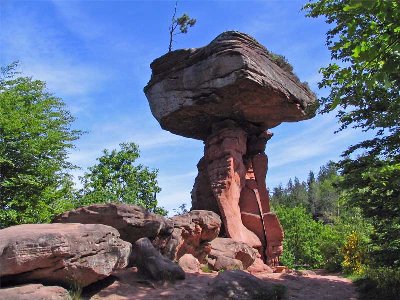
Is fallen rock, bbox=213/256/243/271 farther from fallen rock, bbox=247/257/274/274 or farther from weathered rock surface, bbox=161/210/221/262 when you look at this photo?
fallen rock, bbox=247/257/274/274

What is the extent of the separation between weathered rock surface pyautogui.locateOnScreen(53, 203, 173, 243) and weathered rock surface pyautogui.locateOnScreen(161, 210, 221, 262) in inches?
53.0

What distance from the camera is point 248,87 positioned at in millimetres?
14898

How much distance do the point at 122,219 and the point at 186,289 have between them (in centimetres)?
261

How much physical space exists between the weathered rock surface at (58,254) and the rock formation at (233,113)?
302 inches

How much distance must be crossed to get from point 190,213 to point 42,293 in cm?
734

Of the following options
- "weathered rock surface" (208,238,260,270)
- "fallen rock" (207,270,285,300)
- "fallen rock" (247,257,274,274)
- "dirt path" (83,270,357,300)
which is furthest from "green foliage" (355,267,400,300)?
"weathered rock surface" (208,238,260,270)

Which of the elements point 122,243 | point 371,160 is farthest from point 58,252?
point 371,160

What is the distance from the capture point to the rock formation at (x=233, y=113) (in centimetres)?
1511

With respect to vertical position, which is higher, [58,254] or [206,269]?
[58,254]

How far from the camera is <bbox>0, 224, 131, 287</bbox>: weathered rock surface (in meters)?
7.42

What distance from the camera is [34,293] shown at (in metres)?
7.13

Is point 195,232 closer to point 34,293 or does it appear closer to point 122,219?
point 122,219

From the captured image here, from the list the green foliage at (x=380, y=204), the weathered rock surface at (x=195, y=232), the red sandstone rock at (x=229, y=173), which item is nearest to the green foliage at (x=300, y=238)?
the red sandstone rock at (x=229, y=173)

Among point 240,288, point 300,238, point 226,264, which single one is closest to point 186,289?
point 240,288
